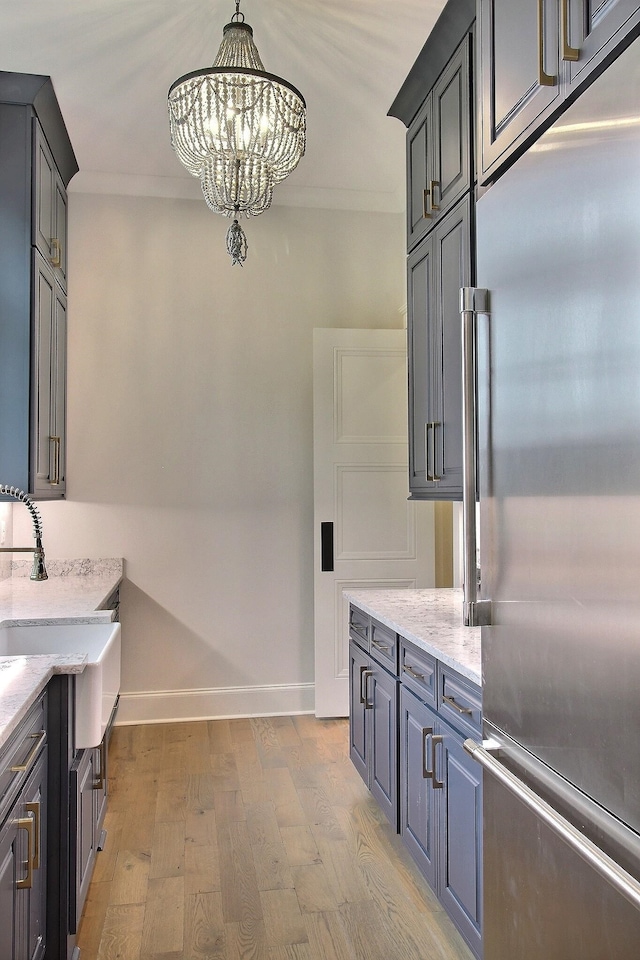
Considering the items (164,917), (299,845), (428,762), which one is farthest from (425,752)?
(164,917)

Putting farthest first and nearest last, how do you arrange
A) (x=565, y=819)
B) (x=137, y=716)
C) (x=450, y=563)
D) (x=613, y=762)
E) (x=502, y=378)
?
(x=450, y=563) → (x=137, y=716) → (x=502, y=378) → (x=565, y=819) → (x=613, y=762)

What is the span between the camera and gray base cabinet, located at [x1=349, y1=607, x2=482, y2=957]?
198cm

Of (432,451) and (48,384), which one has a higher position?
(48,384)

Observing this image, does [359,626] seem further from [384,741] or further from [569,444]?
[569,444]

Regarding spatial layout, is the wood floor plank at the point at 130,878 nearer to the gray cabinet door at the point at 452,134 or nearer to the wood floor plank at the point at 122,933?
the wood floor plank at the point at 122,933

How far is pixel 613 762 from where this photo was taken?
102 cm

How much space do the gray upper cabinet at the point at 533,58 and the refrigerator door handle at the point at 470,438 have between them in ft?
0.91

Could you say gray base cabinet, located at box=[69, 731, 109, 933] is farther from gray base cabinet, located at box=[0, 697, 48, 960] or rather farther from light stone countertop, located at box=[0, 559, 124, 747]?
light stone countertop, located at box=[0, 559, 124, 747]

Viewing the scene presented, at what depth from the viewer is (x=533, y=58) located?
52.8 inches

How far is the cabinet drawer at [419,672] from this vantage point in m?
2.33

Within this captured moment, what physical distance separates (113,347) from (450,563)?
8.61 feet

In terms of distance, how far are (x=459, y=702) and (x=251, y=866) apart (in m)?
1.24

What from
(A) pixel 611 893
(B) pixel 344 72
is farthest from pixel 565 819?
(B) pixel 344 72

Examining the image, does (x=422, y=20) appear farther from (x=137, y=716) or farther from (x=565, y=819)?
(x=137, y=716)
